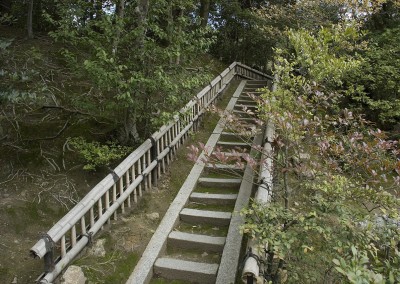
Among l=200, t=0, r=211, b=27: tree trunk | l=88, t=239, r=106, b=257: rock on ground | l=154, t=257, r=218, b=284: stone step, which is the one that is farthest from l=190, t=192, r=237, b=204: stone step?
l=200, t=0, r=211, b=27: tree trunk

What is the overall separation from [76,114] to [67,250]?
3001 mm

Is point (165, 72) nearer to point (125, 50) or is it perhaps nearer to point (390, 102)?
point (125, 50)

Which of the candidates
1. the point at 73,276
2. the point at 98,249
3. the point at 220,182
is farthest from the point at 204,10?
the point at 73,276

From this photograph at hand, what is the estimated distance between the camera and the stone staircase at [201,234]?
12.1ft

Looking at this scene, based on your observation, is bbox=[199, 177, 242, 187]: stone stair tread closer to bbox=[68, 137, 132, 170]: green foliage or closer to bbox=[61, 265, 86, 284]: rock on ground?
bbox=[68, 137, 132, 170]: green foliage

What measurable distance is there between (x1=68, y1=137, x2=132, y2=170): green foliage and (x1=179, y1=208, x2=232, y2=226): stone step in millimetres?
1302

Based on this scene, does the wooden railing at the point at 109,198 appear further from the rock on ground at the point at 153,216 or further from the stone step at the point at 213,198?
the stone step at the point at 213,198

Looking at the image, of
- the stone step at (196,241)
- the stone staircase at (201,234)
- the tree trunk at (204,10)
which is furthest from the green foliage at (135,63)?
the tree trunk at (204,10)

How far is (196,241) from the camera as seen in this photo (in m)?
4.16

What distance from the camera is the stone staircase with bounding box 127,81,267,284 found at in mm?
3699

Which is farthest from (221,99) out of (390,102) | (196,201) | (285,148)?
(285,148)

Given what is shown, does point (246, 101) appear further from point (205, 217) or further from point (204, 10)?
point (205, 217)

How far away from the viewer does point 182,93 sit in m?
5.13

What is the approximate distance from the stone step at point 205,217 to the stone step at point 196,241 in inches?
13.1
